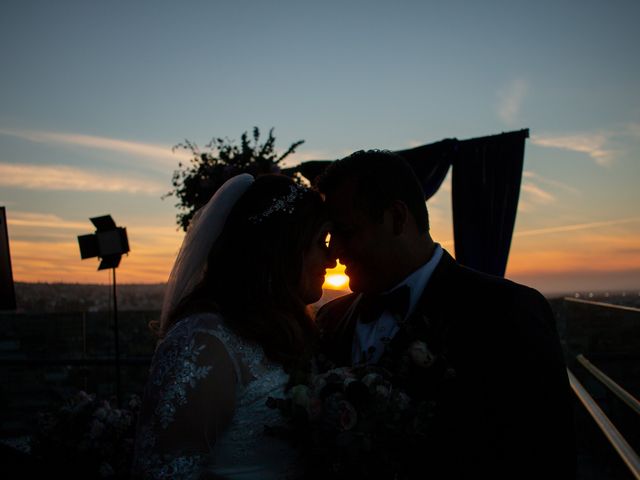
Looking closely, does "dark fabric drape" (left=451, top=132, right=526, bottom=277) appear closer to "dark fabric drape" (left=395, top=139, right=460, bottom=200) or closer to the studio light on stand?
"dark fabric drape" (left=395, top=139, right=460, bottom=200)

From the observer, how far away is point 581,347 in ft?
37.0

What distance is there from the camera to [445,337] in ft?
9.12

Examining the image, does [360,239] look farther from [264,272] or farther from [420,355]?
[420,355]

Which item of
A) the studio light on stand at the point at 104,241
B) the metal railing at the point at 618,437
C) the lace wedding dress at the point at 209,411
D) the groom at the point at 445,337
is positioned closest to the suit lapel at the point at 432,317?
the groom at the point at 445,337

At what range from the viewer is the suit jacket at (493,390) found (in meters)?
2.57

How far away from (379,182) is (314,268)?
659mm

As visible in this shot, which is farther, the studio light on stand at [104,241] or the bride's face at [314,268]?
the studio light on stand at [104,241]

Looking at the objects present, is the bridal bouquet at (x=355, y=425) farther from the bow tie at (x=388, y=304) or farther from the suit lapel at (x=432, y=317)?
the bow tie at (x=388, y=304)

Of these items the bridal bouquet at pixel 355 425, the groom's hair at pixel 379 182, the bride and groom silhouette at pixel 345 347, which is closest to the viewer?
the bridal bouquet at pixel 355 425

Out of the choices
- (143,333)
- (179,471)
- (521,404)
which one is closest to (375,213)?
(521,404)

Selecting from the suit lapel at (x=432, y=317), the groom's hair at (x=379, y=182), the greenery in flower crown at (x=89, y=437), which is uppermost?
the groom's hair at (x=379, y=182)

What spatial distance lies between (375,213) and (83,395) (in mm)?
3073

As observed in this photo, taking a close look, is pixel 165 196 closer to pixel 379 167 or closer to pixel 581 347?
pixel 379 167

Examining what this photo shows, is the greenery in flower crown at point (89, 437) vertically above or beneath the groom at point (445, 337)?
beneath
